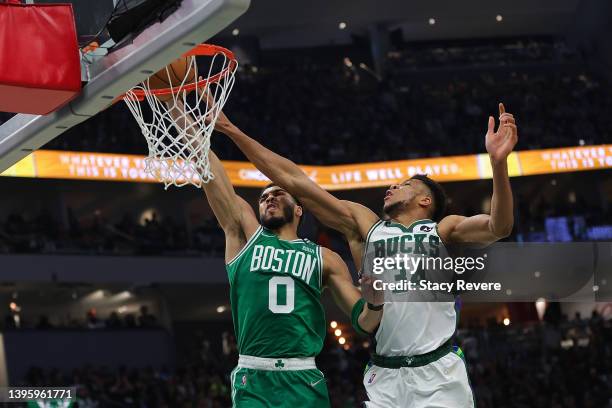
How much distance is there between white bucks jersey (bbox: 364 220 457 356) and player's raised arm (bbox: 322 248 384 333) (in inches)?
2.2

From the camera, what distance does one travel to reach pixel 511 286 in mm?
6188

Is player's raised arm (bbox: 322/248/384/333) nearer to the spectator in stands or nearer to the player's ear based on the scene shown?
the player's ear

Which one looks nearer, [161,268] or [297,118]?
[161,268]

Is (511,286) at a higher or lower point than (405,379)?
higher

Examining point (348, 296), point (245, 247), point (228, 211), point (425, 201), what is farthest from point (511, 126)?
point (228, 211)

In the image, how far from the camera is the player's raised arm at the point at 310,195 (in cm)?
582

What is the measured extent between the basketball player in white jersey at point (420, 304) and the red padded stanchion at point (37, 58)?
57.1 inches

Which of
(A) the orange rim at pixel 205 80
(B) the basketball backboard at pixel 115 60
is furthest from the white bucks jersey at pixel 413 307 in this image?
(B) the basketball backboard at pixel 115 60

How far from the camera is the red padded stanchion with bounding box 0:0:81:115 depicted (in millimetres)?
5059

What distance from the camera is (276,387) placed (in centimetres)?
580

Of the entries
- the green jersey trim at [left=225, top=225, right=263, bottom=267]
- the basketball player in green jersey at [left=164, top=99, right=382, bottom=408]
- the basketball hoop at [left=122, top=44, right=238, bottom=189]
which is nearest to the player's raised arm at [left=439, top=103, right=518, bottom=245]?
the basketball player in green jersey at [left=164, top=99, right=382, bottom=408]

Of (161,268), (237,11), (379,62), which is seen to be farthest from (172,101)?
(379,62)

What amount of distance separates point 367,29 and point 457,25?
8.61 ft

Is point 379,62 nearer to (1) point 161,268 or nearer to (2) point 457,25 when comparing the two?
(2) point 457,25
